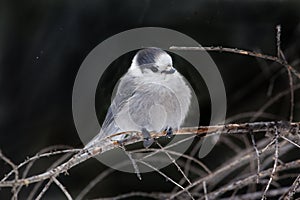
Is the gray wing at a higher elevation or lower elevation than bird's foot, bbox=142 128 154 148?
higher

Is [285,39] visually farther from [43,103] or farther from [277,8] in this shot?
[43,103]

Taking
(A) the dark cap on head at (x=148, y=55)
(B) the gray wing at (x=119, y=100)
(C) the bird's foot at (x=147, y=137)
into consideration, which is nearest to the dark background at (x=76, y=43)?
(B) the gray wing at (x=119, y=100)

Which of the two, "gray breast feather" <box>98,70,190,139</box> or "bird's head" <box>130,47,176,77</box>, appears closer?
"bird's head" <box>130,47,176,77</box>

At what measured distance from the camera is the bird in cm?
142

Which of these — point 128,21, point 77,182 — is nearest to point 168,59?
point 128,21

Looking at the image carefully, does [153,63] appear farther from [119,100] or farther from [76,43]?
[76,43]

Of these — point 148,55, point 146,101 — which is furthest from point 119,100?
point 148,55

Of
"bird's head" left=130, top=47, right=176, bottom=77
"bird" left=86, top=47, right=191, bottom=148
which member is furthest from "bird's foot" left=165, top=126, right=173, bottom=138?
"bird's head" left=130, top=47, right=176, bottom=77

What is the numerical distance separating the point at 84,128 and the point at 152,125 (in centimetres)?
40

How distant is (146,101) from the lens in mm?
1471

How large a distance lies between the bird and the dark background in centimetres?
6

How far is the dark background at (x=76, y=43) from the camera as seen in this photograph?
173 cm

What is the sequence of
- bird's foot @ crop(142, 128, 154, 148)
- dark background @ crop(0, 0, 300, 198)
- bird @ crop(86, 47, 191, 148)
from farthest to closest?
dark background @ crop(0, 0, 300, 198) → bird @ crop(86, 47, 191, 148) → bird's foot @ crop(142, 128, 154, 148)

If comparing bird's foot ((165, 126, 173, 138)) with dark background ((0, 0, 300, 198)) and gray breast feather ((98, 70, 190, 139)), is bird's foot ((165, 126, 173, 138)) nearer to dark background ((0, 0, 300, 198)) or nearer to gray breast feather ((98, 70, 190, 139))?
gray breast feather ((98, 70, 190, 139))
